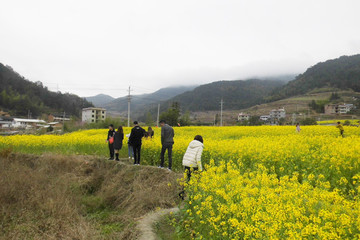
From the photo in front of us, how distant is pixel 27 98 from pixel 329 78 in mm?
117572

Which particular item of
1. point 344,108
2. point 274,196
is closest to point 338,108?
point 344,108

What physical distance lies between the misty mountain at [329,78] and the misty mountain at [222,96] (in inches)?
490

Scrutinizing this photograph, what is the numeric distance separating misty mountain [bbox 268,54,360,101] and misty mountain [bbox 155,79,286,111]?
490 inches

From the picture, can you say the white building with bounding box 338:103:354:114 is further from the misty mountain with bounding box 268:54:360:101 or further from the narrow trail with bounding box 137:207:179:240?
the narrow trail with bounding box 137:207:179:240

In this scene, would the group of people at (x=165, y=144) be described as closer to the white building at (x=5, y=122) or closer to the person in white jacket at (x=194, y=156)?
the person in white jacket at (x=194, y=156)

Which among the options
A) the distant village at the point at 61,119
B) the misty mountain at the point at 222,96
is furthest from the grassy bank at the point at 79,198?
the misty mountain at the point at 222,96

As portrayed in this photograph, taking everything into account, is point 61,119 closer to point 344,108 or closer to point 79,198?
point 79,198

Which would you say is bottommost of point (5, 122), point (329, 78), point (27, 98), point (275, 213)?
point (5, 122)

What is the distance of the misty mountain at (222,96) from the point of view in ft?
378

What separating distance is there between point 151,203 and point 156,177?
62.0 inches

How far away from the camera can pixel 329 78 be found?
108000 millimetres

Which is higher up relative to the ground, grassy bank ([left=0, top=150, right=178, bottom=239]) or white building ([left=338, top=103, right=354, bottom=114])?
white building ([left=338, top=103, right=354, bottom=114])

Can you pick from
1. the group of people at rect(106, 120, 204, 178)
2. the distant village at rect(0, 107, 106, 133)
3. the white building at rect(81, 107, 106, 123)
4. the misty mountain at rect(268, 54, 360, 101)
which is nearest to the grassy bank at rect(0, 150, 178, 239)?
the group of people at rect(106, 120, 204, 178)

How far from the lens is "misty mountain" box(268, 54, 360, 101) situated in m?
99.6
